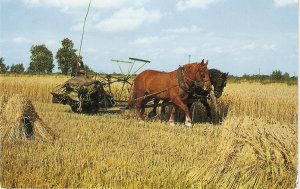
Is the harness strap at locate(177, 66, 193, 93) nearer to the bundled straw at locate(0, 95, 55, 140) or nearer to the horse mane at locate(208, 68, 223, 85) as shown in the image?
the horse mane at locate(208, 68, 223, 85)

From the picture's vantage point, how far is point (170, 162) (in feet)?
26.5

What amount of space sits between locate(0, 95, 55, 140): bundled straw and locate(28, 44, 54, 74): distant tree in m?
46.8

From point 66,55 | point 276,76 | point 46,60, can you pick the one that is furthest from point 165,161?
point 46,60

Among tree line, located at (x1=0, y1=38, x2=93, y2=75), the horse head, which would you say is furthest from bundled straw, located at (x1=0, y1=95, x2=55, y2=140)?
tree line, located at (x1=0, y1=38, x2=93, y2=75)

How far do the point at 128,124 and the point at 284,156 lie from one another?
7042 millimetres

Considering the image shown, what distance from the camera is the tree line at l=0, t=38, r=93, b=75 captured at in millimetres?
51594

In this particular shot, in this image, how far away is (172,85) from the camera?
14.0 metres

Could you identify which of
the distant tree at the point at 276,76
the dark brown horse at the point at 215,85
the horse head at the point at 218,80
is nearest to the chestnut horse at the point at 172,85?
the dark brown horse at the point at 215,85

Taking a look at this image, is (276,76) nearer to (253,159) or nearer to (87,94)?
(87,94)

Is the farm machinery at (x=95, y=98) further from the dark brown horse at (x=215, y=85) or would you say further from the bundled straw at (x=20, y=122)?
the bundled straw at (x=20, y=122)

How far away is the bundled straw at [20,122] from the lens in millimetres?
9781

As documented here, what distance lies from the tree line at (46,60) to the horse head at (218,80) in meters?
36.1

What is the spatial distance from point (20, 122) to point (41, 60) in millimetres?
51027

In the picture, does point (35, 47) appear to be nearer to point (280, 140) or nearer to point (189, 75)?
point (189, 75)
